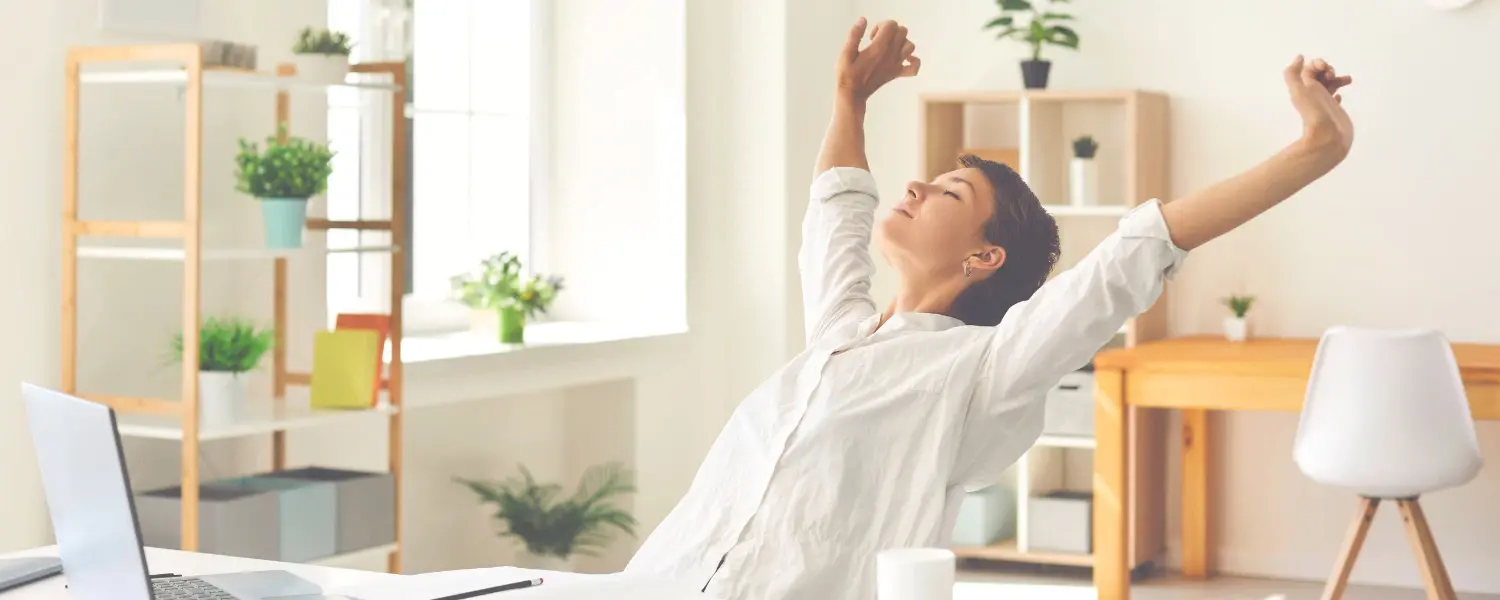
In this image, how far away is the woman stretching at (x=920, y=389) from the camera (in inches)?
66.4

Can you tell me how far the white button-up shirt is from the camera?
1.79 m

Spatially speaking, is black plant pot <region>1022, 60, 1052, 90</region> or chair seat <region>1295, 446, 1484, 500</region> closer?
chair seat <region>1295, 446, 1484, 500</region>

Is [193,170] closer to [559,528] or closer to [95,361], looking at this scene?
[95,361]

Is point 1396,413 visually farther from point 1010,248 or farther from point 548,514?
point 1010,248

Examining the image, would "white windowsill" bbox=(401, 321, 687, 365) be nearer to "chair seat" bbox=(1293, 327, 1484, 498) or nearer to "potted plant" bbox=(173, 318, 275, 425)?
"potted plant" bbox=(173, 318, 275, 425)

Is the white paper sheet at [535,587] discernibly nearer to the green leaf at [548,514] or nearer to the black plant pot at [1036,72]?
the green leaf at [548,514]

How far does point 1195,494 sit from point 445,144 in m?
2.44

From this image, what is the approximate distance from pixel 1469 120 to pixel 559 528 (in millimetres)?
2815

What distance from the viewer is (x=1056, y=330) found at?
172 centimetres

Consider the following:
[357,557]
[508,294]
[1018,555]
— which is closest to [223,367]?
[357,557]

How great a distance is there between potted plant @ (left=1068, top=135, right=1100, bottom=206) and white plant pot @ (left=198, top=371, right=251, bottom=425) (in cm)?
275

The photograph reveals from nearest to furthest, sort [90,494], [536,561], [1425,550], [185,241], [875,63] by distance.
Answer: [90,494]
[875,63]
[185,241]
[1425,550]
[536,561]

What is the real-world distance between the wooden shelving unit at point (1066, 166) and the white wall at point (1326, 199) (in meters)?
0.11

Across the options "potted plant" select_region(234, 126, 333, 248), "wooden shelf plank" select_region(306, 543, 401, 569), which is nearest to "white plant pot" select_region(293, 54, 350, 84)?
"potted plant" select_region(234, 126, 333, 248)
